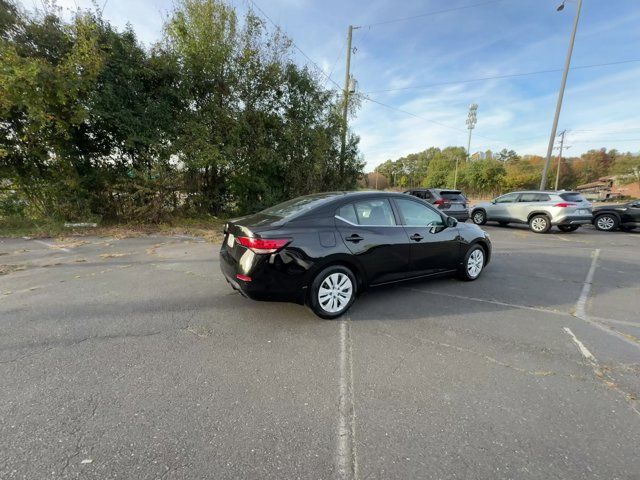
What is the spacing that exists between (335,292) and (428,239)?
172cm

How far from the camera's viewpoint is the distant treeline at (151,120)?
7.98 m

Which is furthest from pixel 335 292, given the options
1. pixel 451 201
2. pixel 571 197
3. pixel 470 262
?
pixel 571 197

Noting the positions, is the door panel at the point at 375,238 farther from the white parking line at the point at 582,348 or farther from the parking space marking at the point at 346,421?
the white parking line at the point at 582,348

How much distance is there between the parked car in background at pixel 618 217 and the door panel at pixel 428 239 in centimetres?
1165

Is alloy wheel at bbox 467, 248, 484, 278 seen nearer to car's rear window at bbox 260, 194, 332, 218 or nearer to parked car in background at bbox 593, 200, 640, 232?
car's rear window at bbox 260, 194, 332, 218

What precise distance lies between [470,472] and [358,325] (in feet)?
6.15

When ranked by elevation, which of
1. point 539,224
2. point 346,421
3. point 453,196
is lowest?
point 346,421

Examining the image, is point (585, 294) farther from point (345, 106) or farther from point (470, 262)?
point (345, 106)

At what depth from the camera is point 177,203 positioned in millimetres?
10586

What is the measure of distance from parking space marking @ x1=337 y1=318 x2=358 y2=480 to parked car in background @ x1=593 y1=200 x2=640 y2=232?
14291mm

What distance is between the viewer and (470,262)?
520cm

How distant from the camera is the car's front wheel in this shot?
12.1 m

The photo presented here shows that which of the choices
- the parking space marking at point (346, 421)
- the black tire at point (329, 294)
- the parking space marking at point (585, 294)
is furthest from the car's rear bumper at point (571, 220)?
the parking space marking at point (346, 421)

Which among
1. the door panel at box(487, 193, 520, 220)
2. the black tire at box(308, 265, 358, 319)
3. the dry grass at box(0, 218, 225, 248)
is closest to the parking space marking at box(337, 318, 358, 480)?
the black tire at box(308, 265, 358, 319)
